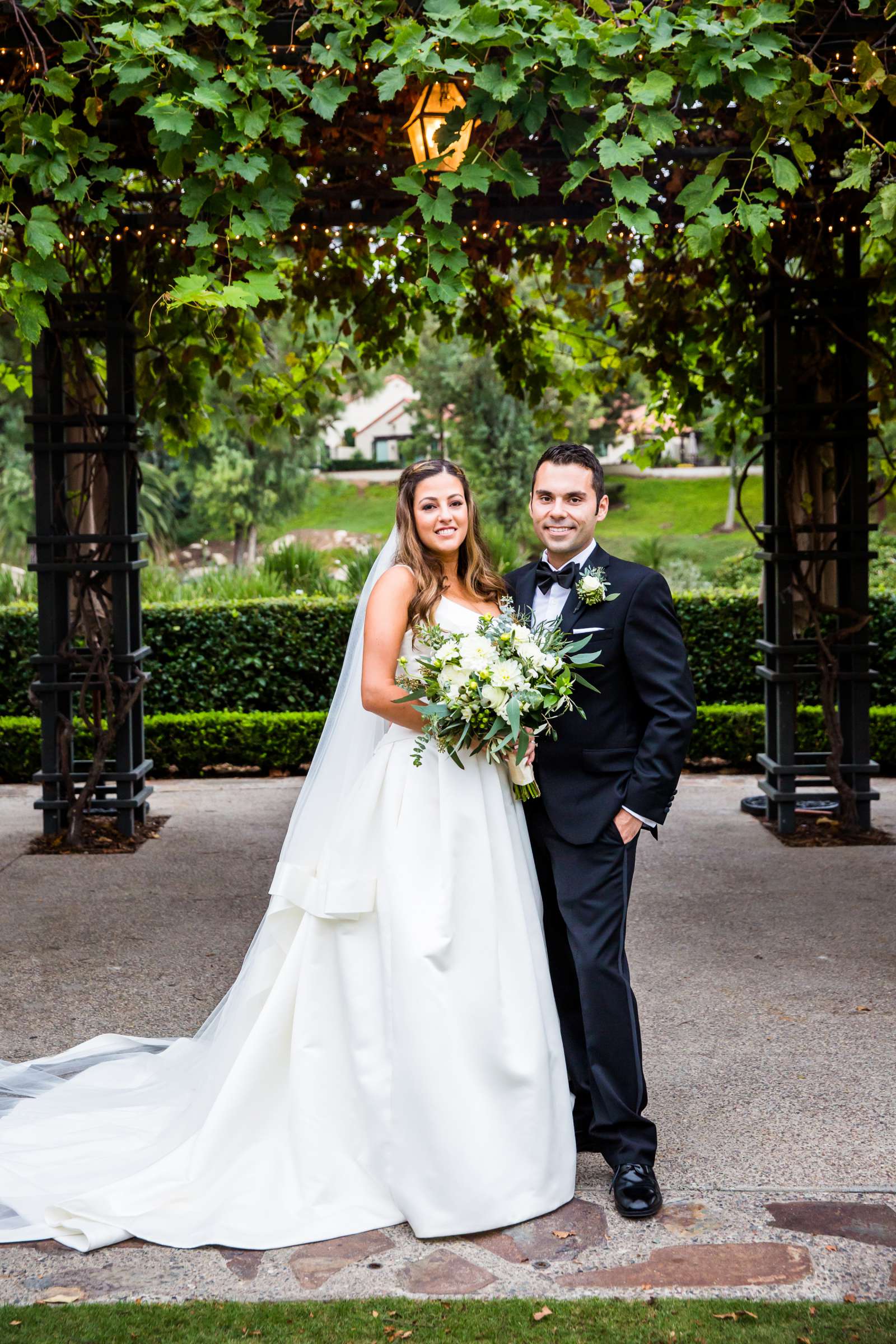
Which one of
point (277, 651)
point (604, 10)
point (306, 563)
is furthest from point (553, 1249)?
point (306, 563)

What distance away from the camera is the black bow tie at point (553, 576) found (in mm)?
3279

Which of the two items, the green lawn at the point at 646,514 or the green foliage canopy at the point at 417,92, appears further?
the green lawn at the point at 646,514

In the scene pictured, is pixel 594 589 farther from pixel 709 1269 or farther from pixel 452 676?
pixel 709 1269

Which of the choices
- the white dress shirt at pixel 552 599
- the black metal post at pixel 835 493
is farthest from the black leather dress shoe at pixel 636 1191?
the black metal post at pixel 835 493

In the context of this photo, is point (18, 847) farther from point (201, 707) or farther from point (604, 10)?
point (604, 10)

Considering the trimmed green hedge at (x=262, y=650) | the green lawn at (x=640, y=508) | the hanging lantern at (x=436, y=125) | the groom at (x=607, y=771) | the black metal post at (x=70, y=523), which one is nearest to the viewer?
the groom at (x=607, y=771)

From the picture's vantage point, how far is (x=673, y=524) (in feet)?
128

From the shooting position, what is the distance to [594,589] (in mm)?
3127

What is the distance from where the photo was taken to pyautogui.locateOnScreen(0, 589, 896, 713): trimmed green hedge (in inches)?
378

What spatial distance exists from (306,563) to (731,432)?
4318 millimetres

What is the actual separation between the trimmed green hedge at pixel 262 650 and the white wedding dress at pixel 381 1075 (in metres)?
6.44

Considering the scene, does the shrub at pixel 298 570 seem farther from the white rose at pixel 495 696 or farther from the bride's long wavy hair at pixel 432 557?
the white rose at pixel 495 696

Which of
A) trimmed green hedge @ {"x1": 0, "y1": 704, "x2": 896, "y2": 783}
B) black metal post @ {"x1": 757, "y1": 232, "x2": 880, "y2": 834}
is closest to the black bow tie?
black metal post @ {"x1": 757, "y1": 232, "x2": 880, "y2": 834}

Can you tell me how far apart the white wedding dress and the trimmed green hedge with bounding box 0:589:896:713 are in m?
6.44
